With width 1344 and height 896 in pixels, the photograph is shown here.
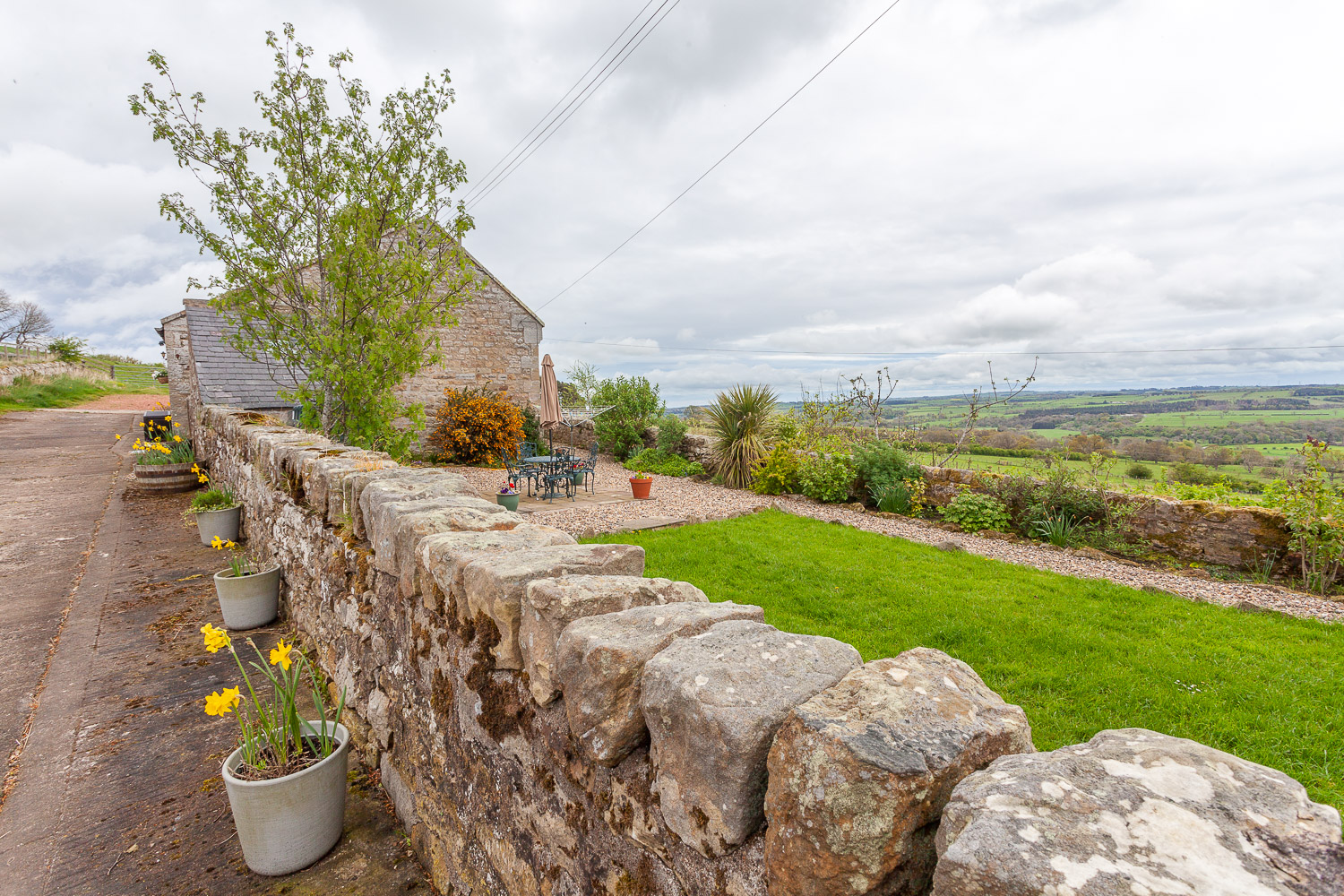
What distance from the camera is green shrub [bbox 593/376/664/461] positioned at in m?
Result: 16.4

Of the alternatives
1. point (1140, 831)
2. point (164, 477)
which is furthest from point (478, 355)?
point (1140, 831)

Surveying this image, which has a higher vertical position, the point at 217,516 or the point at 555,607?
the point at 555,607

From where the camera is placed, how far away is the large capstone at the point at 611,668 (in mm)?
1261

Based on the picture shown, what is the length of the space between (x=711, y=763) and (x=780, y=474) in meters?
9.90

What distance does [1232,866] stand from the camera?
64cm

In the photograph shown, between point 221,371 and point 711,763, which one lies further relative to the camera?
point 221,371

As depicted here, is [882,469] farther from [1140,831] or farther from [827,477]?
[1140,831]

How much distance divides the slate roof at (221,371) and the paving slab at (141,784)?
6622 millimetres

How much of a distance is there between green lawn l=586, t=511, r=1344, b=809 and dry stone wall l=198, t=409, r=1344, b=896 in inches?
112

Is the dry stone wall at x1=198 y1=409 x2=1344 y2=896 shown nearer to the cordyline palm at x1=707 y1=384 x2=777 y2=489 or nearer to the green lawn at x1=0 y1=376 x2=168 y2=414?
the cordyline palm at x1=707 y1=384 x2=777 y2=489

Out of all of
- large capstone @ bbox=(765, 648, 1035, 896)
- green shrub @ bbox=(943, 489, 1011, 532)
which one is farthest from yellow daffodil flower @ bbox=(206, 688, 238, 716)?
green shrub @ bbox=(943, 489, 1011, 532)

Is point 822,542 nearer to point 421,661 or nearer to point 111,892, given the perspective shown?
point 421,661

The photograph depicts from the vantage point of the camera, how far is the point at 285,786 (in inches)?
87.0

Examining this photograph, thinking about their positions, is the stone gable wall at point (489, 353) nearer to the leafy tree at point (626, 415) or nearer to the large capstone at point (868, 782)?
the leafy tree at point (626, 415)
